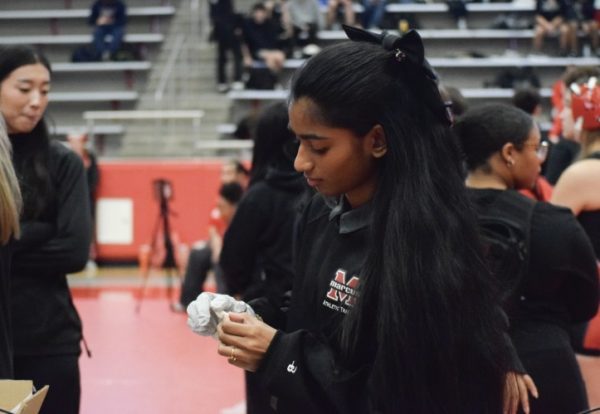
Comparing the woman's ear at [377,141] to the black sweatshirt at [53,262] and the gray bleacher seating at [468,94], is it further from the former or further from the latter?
the gray bleacher seating at [468,94]

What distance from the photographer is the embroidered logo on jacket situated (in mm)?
2002

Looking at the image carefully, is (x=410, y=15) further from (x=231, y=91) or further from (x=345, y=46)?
(x=345, y=46)

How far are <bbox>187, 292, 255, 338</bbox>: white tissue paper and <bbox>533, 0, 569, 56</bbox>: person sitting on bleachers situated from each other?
14912mm

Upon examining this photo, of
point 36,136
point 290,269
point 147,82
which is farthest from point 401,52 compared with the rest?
point 147,82

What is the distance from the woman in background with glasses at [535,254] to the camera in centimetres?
298

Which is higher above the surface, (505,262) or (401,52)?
(401,52)

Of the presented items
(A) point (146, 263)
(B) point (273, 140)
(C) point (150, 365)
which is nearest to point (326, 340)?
(B) point (273, 140)

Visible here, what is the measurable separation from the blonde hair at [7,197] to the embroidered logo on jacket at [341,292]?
2.85ft

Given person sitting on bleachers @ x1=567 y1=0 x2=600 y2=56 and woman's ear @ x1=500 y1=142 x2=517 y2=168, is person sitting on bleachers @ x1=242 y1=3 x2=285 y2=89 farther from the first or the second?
woman's ear @ x1=500 y1=142 x2=517 y2=168

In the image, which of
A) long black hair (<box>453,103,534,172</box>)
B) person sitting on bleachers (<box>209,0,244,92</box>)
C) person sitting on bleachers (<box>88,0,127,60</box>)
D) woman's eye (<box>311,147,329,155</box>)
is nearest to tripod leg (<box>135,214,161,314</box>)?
person sitting on bleachers (<box>209,0,244,92</box>)

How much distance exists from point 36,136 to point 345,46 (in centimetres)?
146

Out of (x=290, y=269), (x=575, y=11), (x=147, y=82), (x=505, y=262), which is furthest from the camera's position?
(x=147, y=82)

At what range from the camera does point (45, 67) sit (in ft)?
10.4

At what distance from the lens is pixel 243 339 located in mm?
1978
